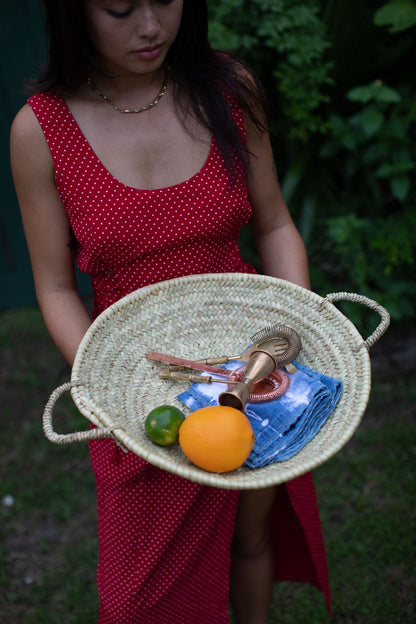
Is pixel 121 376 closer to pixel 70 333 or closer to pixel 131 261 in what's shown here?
pixel 70 333

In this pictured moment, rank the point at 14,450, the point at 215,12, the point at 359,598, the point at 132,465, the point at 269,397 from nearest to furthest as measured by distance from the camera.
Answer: the point at 269,397, the point at 132,465, the point at 359,598, the point at 215,12, the point at 14,450

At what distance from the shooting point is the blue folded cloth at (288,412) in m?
1.19

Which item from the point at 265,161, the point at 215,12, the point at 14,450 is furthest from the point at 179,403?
the point at 215,12

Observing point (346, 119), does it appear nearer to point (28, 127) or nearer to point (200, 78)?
point (200, 78)

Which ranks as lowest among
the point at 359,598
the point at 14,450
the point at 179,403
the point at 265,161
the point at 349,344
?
the point at 14,450

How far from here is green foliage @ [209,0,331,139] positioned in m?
2.43

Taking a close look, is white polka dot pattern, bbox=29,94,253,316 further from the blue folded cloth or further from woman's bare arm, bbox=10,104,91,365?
the blue folded cloth

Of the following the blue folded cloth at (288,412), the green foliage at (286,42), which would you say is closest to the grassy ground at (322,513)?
the blue folded cloth at (288,412)

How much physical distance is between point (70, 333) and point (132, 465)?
38cm

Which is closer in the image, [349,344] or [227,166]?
[349,344]

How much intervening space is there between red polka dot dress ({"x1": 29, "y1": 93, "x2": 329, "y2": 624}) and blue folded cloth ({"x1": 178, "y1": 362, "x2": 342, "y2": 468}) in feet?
0.92

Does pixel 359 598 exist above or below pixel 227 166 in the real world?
below

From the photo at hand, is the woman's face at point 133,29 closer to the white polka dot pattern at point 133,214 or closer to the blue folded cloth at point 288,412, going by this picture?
the white polka dot pattern at point 133,214

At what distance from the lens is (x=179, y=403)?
4.43 feet
